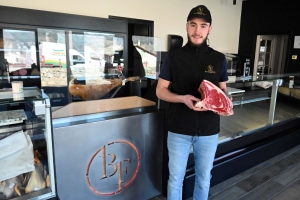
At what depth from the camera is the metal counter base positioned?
4.40 ft

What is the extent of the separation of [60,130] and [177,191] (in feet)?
2.74

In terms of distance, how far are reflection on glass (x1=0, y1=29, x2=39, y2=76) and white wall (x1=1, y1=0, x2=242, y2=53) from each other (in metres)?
0.80

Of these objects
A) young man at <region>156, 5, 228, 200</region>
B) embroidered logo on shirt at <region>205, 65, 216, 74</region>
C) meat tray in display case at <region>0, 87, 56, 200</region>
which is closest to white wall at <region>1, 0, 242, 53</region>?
meat tray in display case at <region>0, 87, 56, 200</region>

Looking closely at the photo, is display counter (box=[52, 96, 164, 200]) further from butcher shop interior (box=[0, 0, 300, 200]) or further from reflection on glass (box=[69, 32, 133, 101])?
reflection on glass (box=[69, 32, 133, 101])

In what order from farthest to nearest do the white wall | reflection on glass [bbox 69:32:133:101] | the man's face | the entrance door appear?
the entrance door < the white wall < reflection on glass [bbox 69:32:133:101] < the man's face

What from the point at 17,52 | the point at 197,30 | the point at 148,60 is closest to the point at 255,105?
the point at 148,60

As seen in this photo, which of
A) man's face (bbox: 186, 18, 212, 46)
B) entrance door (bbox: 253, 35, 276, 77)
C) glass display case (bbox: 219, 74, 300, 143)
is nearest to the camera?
man's face (bbox: 186, 18, 212, 46)

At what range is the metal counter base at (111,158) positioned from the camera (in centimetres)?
134

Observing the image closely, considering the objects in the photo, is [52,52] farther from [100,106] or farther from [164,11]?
[164,11]

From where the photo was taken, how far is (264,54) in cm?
600

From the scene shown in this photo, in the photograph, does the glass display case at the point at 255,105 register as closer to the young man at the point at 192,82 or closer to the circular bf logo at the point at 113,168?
the young man at the point at 192,82

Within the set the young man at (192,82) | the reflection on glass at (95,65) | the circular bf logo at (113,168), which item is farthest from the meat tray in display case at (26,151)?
the young man at (192,82)

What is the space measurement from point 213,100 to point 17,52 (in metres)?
2.22

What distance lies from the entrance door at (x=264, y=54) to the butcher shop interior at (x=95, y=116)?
328 centimetres
